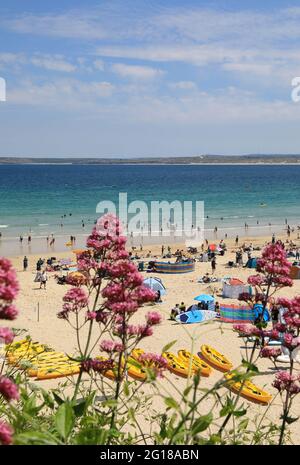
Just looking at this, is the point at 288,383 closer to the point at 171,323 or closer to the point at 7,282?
the point at 7,282

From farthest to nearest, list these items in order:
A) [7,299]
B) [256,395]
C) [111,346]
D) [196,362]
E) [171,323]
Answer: [171,323]
[196,362]
[256,395]
[111,346]
[7,299]

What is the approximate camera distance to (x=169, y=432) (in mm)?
3127

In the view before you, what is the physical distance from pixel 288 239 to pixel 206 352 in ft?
120

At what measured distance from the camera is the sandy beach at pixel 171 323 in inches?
636

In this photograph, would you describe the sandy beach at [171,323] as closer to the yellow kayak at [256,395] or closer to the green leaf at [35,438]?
the yellow kayak at [256,395]

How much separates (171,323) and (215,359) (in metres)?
5.35

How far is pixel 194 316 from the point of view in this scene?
878 inches

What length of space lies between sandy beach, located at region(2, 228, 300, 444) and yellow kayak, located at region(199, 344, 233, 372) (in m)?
0.31

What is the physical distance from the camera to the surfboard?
72.6ft

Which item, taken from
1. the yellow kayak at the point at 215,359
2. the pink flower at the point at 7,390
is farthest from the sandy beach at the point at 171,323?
the pink flower at the point at 7,390

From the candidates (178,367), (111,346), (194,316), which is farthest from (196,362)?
(111,346)

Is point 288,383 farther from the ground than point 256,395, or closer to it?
farther from the ground

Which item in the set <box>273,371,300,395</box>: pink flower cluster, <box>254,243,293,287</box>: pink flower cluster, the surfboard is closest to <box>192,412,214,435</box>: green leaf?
<box>273,371,300,395</box>: pink flower cluster

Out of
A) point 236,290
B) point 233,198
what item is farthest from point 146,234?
point 233,198
